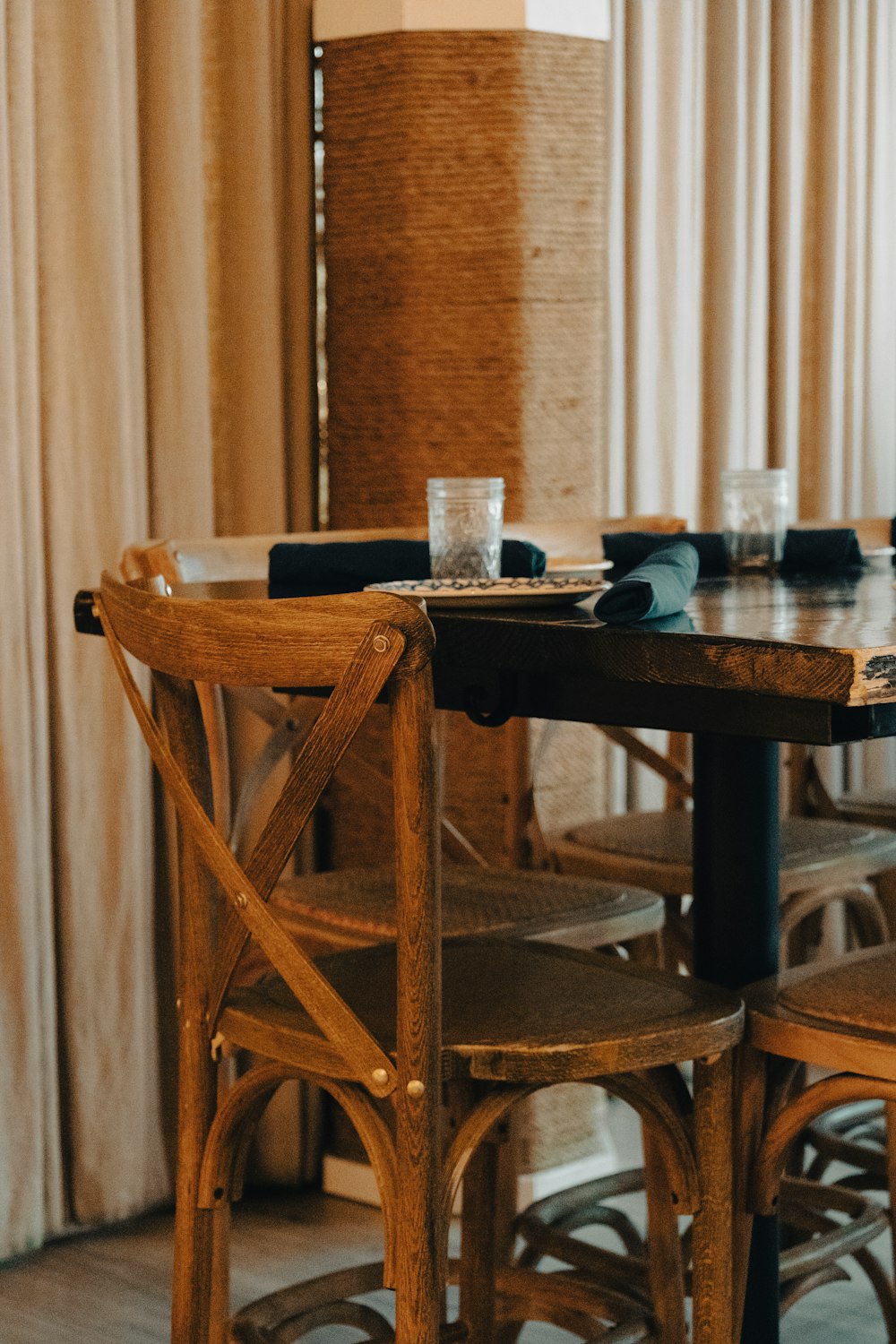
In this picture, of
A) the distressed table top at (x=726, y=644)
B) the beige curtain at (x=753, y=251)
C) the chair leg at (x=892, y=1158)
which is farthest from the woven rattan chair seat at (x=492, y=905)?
the beige curtain at (x=753, y=251)

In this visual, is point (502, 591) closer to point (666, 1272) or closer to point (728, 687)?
point (728, 687)

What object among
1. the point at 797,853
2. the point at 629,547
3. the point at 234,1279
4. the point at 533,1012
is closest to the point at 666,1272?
the point at 533,1012

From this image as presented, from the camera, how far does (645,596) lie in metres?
1.24

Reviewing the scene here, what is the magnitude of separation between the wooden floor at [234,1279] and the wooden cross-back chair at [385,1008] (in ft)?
2.17

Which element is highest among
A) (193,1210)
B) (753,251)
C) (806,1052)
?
(753,251)

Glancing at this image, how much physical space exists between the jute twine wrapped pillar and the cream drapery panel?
0.39ft

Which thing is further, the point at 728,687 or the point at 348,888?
the point at 348,888

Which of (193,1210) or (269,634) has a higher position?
(269,634)

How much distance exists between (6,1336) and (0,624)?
2.98ft

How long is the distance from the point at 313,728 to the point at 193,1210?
0.46 metres

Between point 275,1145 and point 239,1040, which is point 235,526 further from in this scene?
point 239,1040

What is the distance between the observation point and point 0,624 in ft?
7.48

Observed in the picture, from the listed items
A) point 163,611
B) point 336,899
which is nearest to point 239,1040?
point 163,611

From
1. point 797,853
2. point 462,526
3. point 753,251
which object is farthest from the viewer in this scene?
point 753,251
